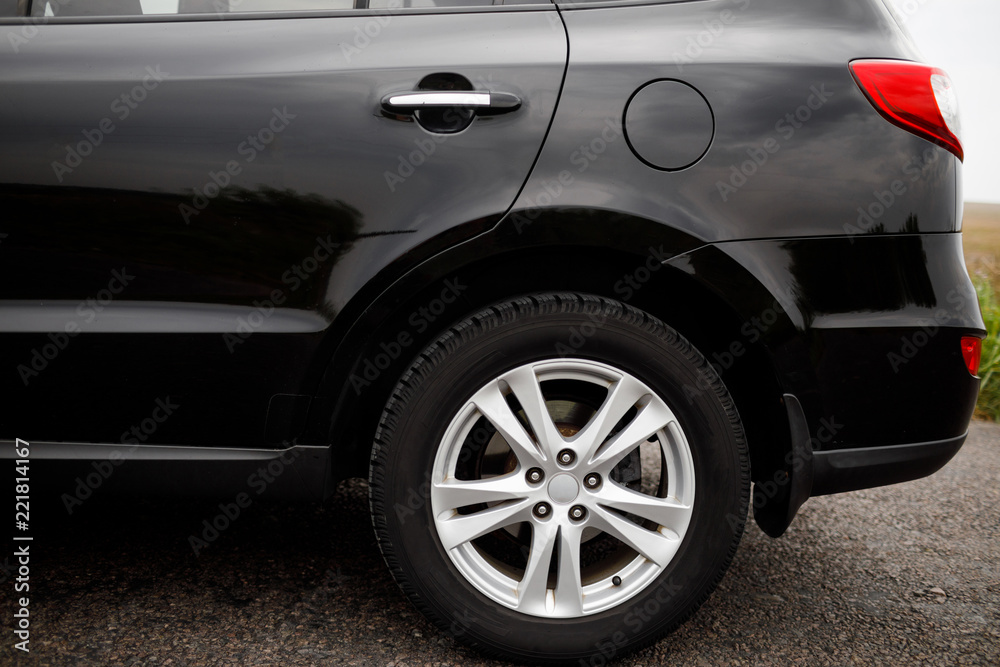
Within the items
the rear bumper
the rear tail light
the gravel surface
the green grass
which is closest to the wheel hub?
the gravel surface

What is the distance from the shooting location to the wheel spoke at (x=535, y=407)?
1.63 m

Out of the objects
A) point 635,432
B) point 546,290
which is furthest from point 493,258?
point 635,432

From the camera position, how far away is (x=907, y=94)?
5.21ft

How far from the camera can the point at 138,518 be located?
238 centimetres

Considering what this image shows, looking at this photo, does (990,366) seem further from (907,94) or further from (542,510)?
(542,510)

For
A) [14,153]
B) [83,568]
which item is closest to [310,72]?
[14,153]

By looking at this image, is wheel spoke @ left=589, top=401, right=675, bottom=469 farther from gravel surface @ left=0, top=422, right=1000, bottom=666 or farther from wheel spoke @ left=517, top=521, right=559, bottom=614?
gravel surface @ left=0, top=422, right=1000, bottom=666

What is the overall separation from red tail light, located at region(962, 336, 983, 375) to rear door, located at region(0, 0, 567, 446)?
3.43ft

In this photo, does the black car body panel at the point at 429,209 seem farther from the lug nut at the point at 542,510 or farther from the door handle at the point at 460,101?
the lug nut at the point at 542,510

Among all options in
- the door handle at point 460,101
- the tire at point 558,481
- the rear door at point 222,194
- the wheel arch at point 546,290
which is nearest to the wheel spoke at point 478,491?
the tire at point 558,481

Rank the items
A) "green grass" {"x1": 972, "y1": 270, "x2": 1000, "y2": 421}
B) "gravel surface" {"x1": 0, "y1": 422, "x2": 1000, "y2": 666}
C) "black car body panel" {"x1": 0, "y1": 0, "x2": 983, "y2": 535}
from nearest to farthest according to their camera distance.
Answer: "black car body panel" {"x1": 0, "y1": 0, "x2": 983, "y2": 535} → "gravel surface" {"x1": 0, "y1": 422, "x2": 1000, "y2": 666} → "green grass" {"x1": 972, "y1": 270, "x2": 1000, "y2": 421}

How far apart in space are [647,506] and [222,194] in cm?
114

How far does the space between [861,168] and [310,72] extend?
119 cm

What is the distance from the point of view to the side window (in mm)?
1730
